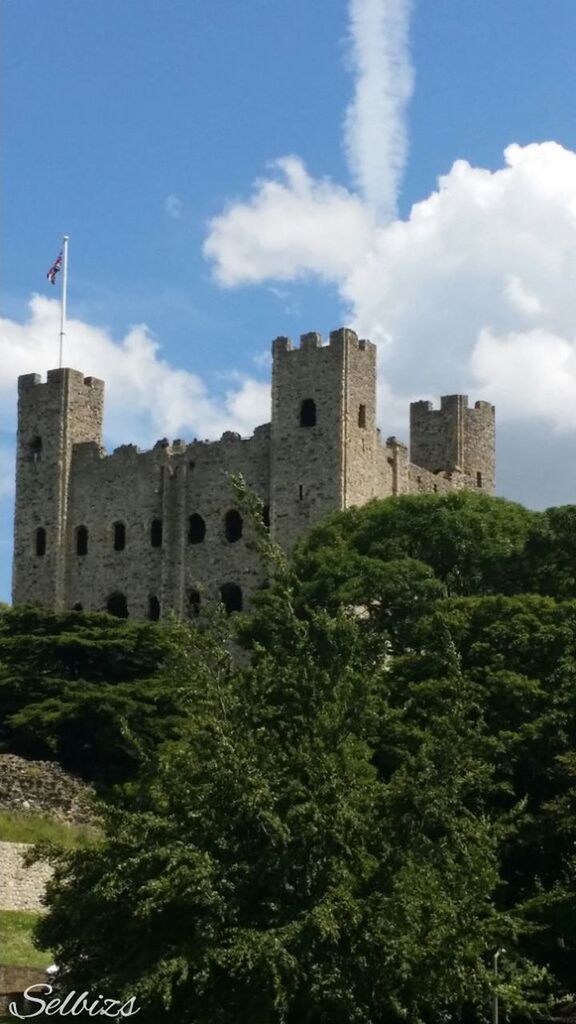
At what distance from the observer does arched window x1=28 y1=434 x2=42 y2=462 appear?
59625 mm

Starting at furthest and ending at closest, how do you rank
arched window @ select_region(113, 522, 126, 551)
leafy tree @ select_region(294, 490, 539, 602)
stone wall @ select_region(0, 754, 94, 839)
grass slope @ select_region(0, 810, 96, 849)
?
arched window @ select_region(113, 522, 126, 551), leafy tree @ select_region(294, 490, 539, 602), stone wall @ select_region(0, 754, 94, 839), grass slope @ select_region(0, 810, 96, 849)

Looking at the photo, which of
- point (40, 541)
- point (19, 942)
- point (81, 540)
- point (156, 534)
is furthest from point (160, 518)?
point (19, 942)

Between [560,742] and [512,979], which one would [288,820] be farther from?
[560,742]

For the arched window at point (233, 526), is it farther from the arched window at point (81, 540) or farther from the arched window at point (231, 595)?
the arched window at point (81, 540)

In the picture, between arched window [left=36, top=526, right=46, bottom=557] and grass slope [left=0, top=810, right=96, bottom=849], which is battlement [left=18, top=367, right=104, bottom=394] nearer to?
arched window [left=36, top=526, right=46, bottom=557]

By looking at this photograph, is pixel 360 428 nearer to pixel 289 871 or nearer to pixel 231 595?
pixel 231 595

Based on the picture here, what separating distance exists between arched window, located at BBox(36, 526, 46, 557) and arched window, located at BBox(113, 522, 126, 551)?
8.59 feet

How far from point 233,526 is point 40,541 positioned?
7.34 m

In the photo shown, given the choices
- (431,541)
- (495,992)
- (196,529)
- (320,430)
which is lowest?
(495,992)

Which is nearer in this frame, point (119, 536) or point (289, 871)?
point (289, 871)

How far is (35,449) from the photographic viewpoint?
196ft

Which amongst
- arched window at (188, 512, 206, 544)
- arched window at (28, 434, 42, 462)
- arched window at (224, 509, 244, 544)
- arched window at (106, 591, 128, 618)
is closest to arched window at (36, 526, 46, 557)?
arched window at (28, 434, 42, 462)

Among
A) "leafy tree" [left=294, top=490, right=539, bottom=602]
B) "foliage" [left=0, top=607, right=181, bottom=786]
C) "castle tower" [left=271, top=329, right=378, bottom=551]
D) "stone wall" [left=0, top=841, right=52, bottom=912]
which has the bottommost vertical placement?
"stone wall" [left=0, top=841, right=52, bottom=912]

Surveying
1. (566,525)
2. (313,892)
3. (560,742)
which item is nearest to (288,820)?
(313,892)
